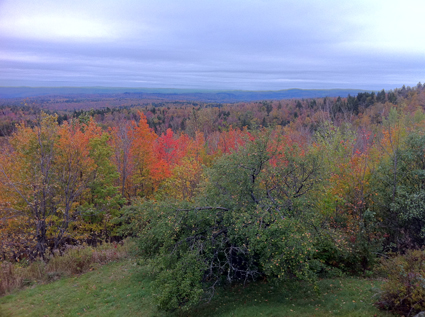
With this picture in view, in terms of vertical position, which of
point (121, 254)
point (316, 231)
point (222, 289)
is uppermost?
point (316, 231)

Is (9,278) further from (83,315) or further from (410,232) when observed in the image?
(410,232)

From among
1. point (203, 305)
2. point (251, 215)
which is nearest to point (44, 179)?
point (203, 305)

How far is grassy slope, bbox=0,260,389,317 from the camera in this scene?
905 centimetres

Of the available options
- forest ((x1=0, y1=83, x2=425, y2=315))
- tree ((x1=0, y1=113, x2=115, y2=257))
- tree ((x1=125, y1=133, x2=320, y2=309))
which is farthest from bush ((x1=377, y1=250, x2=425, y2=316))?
tree ((x1=0, y1=113, x2=115, y2=257))

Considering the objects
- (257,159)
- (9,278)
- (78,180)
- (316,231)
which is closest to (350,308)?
(316,231)

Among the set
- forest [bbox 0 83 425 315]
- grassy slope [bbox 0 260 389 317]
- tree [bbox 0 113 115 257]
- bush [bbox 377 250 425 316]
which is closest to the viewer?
A: bush [bbox 377 250 425 316]

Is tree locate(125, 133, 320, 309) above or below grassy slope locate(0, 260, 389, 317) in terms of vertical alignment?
above

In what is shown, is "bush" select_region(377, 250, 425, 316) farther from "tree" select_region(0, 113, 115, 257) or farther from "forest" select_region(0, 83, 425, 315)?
"tree" select_region(0, 113, 115, 257)

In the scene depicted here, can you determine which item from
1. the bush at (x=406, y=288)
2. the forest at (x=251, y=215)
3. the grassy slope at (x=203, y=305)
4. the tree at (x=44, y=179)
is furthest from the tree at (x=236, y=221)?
the tree at (x=44, y=179)

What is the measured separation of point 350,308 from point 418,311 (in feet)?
5.97

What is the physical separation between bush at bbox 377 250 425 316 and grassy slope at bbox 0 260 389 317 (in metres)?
0.51

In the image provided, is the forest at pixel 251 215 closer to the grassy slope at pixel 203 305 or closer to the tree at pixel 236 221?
the tree at pixel 236 221

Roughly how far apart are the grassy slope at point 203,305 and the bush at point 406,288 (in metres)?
0.51

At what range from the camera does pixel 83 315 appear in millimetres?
10109
